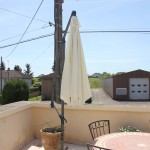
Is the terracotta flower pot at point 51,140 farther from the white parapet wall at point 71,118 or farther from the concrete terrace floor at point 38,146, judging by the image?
the white parapet wall at point 71,118

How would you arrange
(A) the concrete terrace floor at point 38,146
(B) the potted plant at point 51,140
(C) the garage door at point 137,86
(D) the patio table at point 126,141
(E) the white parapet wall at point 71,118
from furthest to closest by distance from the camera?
(C) the garage door at point 137,86, (A) the concrete terrace floor at point 38,146, (E) the white parapet wall at point 71,118, (B) the potted plant at point 51,140, (D) the patio table at point 126,141

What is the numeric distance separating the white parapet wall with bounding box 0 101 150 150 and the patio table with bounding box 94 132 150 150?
1.43 m

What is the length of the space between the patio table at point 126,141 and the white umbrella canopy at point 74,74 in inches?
33.9

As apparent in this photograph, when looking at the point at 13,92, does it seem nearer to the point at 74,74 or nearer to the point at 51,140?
the point at 51,140

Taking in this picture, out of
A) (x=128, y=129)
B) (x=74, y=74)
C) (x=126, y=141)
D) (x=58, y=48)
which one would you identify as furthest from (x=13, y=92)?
(x=126, y=141)

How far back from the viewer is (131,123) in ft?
18.9

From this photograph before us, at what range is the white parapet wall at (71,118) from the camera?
218 inches

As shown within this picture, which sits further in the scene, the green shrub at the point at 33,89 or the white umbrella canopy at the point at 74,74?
the green shrub at the point at 33,89

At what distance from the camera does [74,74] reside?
4.62 meters

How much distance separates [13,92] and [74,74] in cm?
1810

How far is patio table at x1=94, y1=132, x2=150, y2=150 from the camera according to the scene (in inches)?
143

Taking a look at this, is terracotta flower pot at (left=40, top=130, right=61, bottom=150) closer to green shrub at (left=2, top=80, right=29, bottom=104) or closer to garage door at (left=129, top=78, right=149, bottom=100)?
green shrub at (left=2, top=80, right=29, bottom=104)

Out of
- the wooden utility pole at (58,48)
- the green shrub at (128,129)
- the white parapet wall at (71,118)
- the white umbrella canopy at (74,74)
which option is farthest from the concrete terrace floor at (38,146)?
the white umbrella canopy at (74,74)

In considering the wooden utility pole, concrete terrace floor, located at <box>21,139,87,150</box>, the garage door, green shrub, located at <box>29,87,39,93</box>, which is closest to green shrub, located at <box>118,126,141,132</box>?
concrete terrace floor, located at <box>21,139,87,150</box>
